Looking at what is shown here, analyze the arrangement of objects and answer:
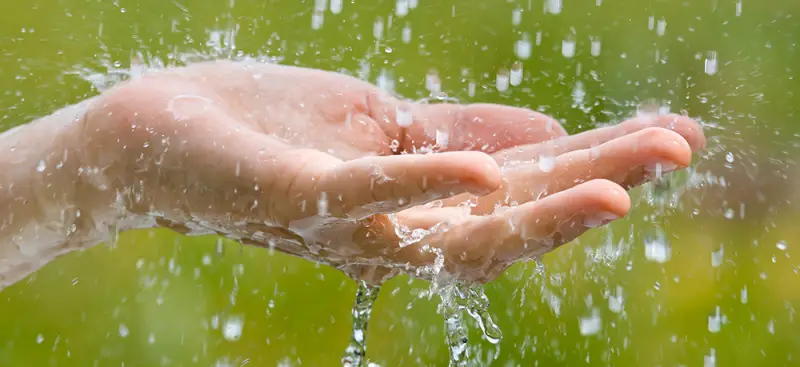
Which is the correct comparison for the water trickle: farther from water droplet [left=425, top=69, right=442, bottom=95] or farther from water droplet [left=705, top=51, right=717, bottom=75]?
water droplet [left=705, top=51, right=717, bottom=75]

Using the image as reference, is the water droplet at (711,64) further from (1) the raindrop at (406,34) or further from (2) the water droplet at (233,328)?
(2) the water droplet at (233,328)

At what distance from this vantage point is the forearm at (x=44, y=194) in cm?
78

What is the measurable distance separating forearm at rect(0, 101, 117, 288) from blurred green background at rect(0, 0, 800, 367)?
69 centimetres

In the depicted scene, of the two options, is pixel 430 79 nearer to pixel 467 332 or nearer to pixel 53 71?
pixel 467 332

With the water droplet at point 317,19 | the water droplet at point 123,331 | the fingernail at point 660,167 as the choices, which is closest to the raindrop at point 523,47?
the water droplet at point 317,19

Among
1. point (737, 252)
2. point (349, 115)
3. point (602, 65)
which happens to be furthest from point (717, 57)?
point (349, 115)

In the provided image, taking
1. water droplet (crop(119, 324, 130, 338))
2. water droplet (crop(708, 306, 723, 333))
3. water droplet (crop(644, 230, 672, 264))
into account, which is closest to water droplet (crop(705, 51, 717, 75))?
water droplet (crop(644, 230, 672, 264))

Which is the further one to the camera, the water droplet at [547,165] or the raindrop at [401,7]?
the raindrop at [401,7]

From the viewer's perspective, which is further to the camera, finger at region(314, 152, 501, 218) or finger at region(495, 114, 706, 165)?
finger at region(495, 114, 706, 165)

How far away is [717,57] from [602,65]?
0.24m

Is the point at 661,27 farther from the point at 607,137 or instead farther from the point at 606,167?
the point at 606,167

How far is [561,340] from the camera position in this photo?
1.66 metres

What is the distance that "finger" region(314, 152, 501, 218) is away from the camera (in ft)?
1.64

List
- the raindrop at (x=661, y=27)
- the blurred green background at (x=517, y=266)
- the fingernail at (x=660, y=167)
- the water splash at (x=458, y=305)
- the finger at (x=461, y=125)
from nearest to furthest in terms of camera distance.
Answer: the fingernail at (x=660, y=167), the water splash at (x=458, y=305), the finger at (x=461, y=125), the blurred green background at (x=517, y=266), the raindrop at (x=661, y=27)
